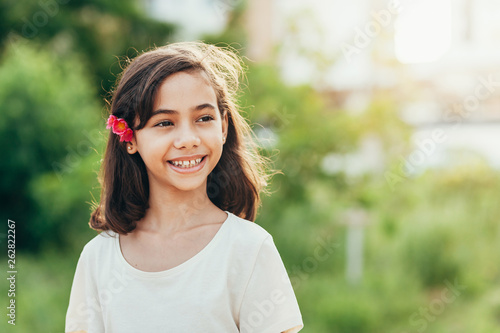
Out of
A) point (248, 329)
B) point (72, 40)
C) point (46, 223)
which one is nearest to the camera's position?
point (248, 329)

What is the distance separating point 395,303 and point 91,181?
2.62 m

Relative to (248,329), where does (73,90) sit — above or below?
above

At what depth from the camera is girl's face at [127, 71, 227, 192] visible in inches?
56.1

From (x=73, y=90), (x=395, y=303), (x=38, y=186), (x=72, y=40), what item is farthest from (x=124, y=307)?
(x=72, y=40)

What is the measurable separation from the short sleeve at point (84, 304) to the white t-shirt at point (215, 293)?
6 centimetres

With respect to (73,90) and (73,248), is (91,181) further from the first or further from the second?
(73,90)

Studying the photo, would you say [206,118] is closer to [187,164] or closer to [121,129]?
[187,164]

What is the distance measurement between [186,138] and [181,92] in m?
0.12

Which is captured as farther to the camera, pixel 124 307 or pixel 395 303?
pixel 395 303

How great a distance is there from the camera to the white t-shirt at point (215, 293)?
4.54ft

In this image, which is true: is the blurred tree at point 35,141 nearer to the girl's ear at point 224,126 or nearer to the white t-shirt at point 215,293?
the girl's ear at point 224,126

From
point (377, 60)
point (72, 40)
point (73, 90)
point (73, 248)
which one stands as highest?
point (72, 40)

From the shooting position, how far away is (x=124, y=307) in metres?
1.44

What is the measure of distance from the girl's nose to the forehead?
59 millimetres
